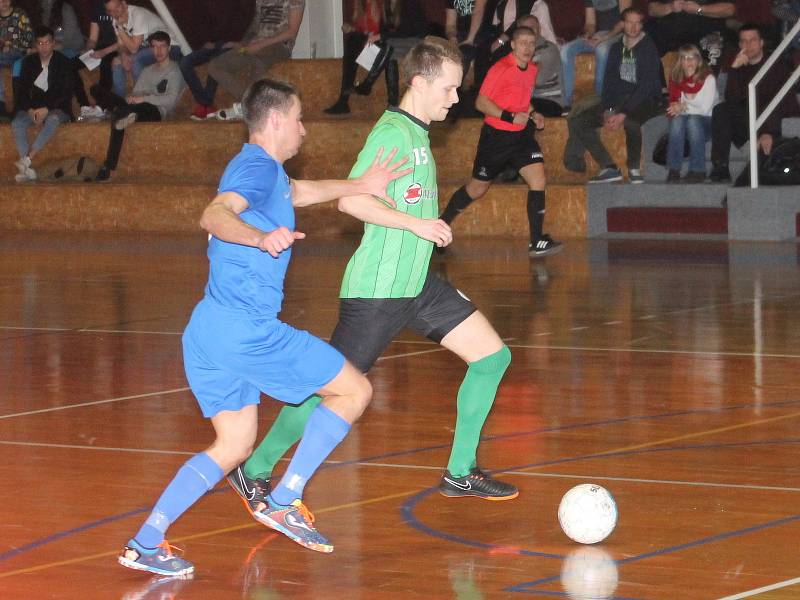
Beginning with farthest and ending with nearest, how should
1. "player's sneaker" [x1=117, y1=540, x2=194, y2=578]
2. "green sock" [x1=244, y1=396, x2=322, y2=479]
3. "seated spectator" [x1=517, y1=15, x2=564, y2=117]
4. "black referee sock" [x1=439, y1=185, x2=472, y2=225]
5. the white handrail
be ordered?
"seated spectator" [x1=517, y1=15, x2=564, y2=117] → the white handrail → "black referee sock" [x1=439, y1=185, x2=472, y2=225] → "green sock" [x1=244, y1=396, x2=322, y2=479] → "player's sneaker" [x1=117, y1=540, x2=194, y2=578]

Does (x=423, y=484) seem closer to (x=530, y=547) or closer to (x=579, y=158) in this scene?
(x=530, y=547)

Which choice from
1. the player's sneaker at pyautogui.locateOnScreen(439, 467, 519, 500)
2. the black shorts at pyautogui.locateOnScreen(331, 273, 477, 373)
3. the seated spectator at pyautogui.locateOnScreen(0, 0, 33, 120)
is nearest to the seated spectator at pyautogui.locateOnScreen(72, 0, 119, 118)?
the seated spectator at pyautogui.locateOnScreen(0, 0, 33, 120)

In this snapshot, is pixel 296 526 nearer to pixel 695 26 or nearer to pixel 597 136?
pixel 597 136

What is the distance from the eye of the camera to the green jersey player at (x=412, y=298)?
558cm

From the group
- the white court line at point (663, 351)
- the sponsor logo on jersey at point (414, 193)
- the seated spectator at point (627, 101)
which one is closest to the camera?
the sponsor logo on jersey at point (414, 193)

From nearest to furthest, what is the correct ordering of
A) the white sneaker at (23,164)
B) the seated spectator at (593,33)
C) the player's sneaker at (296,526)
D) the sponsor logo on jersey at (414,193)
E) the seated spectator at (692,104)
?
the player's sneaker at (296,526) → the sponsor logo on jersey at (414,193) → the seated spectator at (692,104) → the seated spectator at (593,33) → the white sneaker at (23,164)

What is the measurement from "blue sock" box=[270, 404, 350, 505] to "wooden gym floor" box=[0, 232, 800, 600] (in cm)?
21

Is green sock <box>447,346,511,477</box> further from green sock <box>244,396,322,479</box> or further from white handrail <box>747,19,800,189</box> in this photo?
white handrail <box>747,19,800,189</box>

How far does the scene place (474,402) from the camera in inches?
232

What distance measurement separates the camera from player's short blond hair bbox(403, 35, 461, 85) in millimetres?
5609

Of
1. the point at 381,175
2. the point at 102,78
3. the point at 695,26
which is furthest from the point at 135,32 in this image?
the point at 381,175

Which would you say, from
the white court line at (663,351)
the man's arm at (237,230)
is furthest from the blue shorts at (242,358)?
the white court line at (663,351)

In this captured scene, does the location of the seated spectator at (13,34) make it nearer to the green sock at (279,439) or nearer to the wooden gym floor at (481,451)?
the wooden gym floor at (481,451)

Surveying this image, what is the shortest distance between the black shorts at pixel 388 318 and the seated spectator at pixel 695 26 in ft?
38.4
